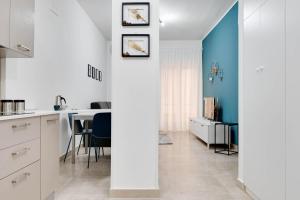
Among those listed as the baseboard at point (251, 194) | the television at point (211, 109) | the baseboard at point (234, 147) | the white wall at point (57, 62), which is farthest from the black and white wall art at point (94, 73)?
the baseboard at point (251, 194)

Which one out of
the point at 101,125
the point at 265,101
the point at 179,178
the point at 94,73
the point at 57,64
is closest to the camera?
the point at 265,101

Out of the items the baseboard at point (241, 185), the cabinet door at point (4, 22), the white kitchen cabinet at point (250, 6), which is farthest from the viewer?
the baseboard at point (241, 185)

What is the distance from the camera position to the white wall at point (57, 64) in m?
3.06

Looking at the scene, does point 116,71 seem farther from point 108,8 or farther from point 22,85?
point 108,8

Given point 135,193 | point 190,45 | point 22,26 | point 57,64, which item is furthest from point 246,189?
point 190,45

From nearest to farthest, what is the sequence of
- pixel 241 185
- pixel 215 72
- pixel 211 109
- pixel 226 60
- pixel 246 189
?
pixel 246 189
pixel 241 185
pixel 226 60
pixel 211 109
pixel 215 72

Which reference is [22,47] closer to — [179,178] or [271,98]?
[271,98]

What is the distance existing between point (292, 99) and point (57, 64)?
Answer: 3.50 meters

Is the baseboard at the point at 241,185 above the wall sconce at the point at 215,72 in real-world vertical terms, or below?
below

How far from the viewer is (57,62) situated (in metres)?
4.21

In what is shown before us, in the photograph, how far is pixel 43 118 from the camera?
2.22 meters

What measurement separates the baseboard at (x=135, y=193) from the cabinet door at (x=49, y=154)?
61cm

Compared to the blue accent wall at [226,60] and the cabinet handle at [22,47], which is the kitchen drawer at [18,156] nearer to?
the cabinet handle at [22,47]

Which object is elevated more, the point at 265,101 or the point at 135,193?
the point at 265,101
